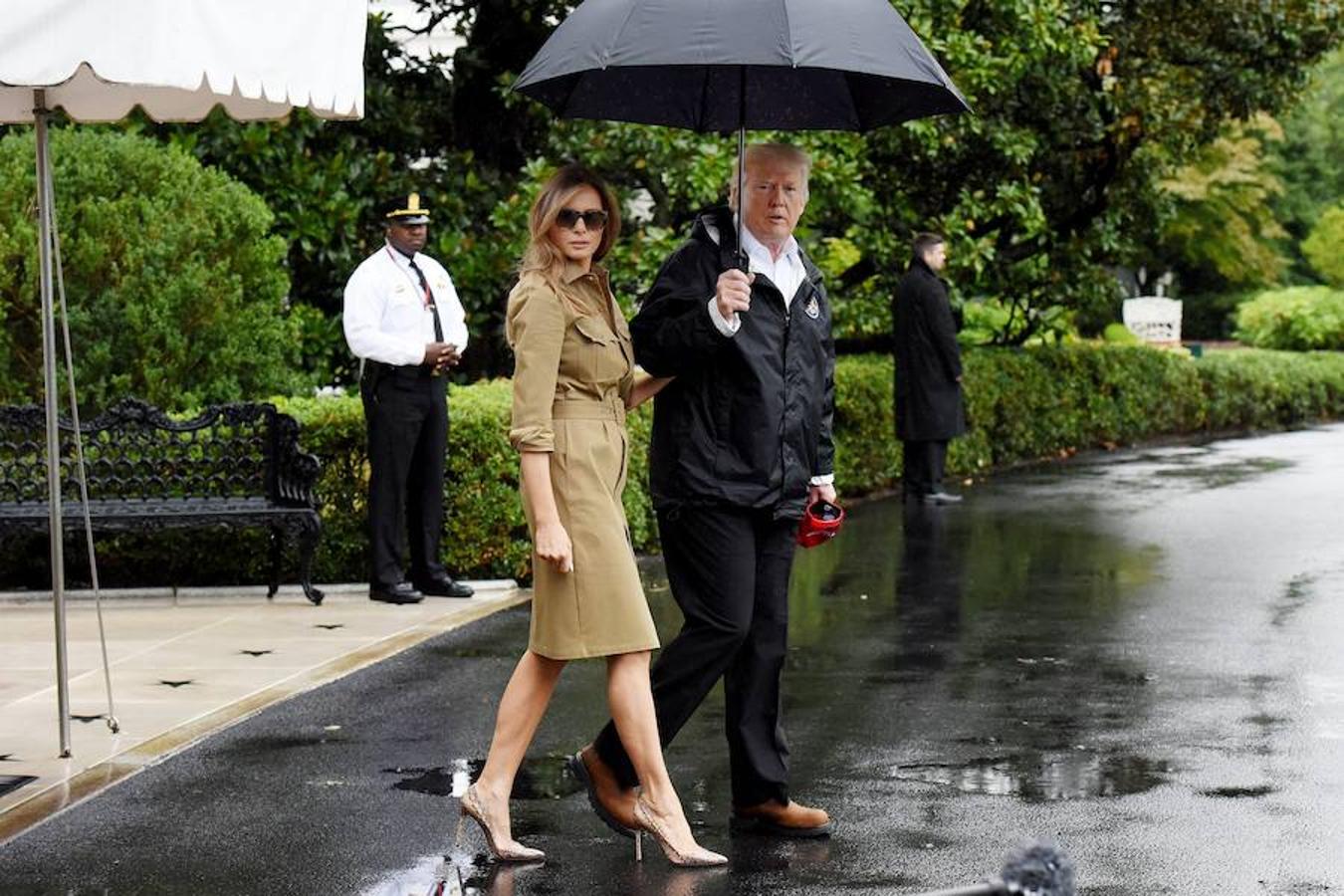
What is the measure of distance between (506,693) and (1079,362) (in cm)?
1811

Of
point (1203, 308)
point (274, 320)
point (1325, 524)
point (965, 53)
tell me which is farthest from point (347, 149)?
point (1203, 308)

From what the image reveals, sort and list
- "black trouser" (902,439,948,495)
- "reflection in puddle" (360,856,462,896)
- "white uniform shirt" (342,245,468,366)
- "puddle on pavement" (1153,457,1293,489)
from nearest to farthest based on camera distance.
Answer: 1. "reflection in puddle" (360,856,462,896)
2. "white uniform shirt" (342,245,468,366)
3. "black trouser" (902,439,948,495)
4. "puddle on pavement" (1153,457,1293,489)

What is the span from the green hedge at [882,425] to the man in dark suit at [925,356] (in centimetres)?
86

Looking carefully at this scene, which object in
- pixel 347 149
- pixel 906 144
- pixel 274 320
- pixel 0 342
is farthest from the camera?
pixel 906 144

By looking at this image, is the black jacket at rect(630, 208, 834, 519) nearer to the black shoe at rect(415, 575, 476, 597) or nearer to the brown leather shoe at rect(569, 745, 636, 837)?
the brown leather shoe at rect(569, 745, 636, 837)

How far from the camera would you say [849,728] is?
309 inches

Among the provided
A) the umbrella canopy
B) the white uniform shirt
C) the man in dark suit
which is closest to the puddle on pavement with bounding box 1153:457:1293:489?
the man in dark suit

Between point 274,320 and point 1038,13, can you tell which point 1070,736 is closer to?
point 274,320

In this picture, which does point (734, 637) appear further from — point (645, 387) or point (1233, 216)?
point (1233, 216)

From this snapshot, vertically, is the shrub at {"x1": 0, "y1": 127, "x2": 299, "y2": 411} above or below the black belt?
above

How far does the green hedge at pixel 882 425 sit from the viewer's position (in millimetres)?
11609

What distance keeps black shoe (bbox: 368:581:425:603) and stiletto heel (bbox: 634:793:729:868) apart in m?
5.12

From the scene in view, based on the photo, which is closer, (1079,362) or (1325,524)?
(1325,524)

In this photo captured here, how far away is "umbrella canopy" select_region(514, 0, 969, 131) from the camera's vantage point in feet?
19.6
